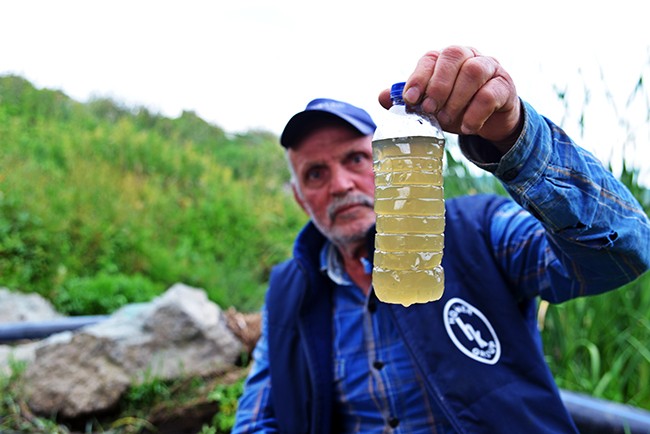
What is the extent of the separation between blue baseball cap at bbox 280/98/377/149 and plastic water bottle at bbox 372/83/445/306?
2.60 ft

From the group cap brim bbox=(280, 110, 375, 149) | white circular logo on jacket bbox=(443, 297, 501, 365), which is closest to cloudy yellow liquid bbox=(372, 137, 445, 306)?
white circular logo on jacket bbox=(443, 297, 501, 365)

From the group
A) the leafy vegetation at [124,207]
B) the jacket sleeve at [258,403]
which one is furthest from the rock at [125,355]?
the leafy vegetation at [124,207]

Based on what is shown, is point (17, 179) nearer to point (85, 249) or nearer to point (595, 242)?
point (85, 249)

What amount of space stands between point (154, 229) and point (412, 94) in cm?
651

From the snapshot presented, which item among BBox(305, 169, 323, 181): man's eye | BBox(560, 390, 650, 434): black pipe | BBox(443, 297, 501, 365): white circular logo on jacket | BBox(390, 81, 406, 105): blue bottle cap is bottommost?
BBox(560, 390, 650, 434): black pipe

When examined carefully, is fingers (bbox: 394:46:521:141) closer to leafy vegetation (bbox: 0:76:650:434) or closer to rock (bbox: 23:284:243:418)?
leafy vegetation (bbox: 0:76:650:434)

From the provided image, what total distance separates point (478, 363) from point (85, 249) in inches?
216

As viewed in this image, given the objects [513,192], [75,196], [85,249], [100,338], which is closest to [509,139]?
[513,192]

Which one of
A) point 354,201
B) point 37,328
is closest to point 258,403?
point 354,201

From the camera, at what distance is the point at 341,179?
6.75 ft

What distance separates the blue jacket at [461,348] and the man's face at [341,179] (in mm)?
211

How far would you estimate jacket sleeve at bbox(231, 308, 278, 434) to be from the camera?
210 centimetres

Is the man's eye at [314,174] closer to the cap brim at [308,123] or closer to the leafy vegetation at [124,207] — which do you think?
the cap brim at [308,123]

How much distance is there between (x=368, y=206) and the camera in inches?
81.2
